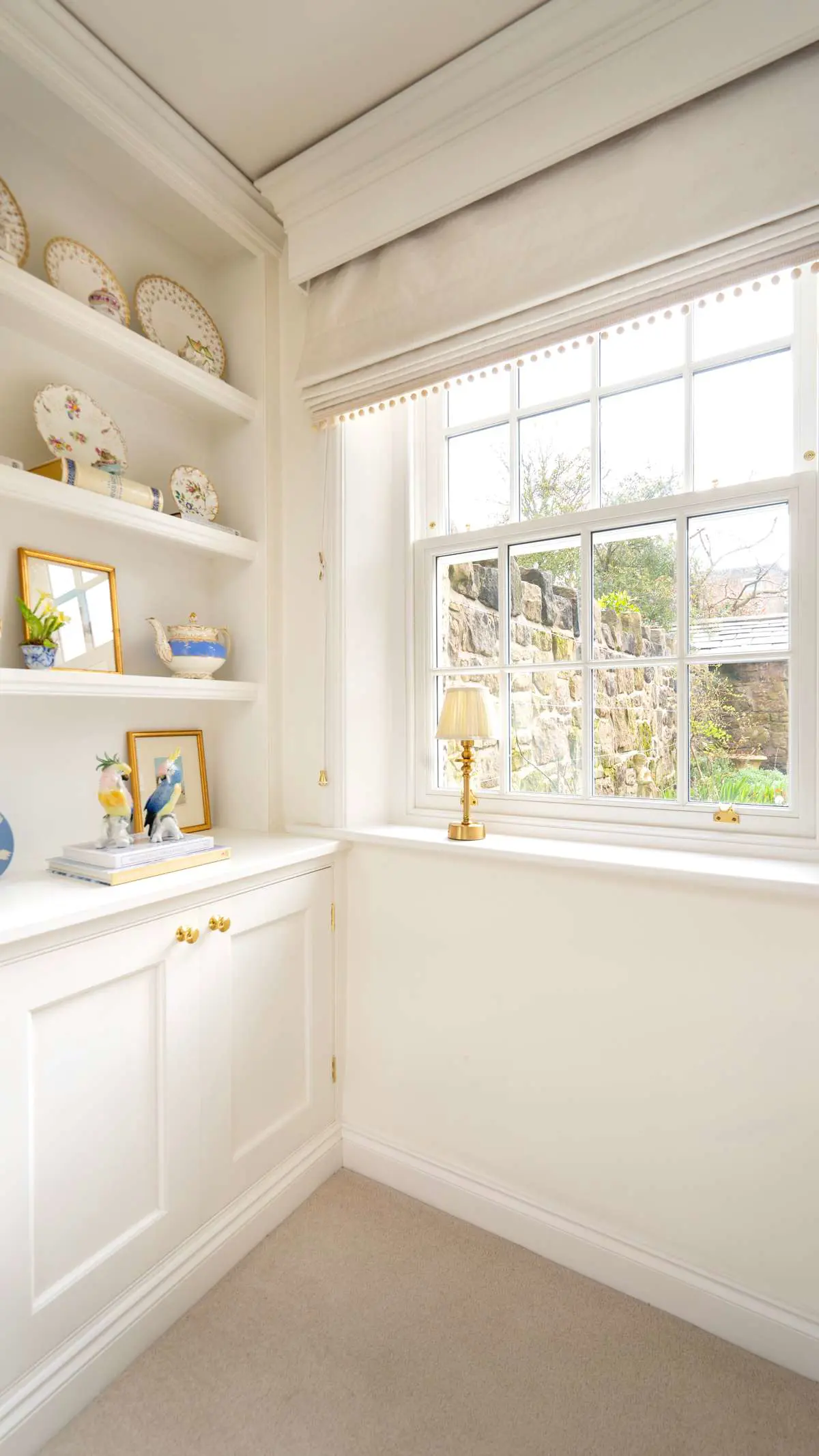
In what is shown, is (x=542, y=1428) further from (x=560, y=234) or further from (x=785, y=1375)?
(x=560, y=234)

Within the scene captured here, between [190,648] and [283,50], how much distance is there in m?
1.31

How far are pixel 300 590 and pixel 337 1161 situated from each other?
1.59m

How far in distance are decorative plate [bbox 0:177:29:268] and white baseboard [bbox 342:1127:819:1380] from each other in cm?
226

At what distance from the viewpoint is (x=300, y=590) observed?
1965mm

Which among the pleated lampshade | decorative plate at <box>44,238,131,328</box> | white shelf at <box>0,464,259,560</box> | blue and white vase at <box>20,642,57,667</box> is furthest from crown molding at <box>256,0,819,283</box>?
blue and white vase at <box>20,642,57,667</box>

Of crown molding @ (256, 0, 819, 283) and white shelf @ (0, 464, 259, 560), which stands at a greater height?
crown molding @ (256, 0, 819, 283)

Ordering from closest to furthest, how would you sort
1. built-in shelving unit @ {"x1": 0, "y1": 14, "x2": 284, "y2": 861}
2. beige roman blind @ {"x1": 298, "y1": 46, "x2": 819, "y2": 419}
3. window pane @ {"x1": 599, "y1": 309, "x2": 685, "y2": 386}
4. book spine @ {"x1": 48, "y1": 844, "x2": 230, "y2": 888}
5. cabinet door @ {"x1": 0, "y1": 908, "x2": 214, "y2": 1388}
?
cabinet door @ {"x1": 0, "y1": 908, "x2": 214, "y2": 1388} < beige roman blind @ {"x1": 298, "y1": 46, "x2": 819, "y2": 419} < book spine @ {"x1": 48, "y1": 844, "x2": 230, "y2": 888} < built-in shelving unit @ {"x1": 0, "y1": 14, "x2": 284, "y2": 861} < window pane @ {"x1": 599, "y1": 309, "x2": 685, "y2": 386}

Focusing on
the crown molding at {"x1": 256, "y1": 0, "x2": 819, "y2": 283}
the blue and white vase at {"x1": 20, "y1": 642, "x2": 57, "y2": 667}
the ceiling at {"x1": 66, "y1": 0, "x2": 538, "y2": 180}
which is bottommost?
the blue and white vase at {"x1": 20, "y1": 642, "x2": 57, "y2": 667}

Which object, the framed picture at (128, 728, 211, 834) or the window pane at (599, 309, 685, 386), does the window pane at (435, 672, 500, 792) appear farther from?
the window pane at (599, 309, 685, 386)

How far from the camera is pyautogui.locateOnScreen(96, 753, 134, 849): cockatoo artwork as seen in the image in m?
1.39

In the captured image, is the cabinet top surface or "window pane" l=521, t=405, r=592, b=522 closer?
the cabinet top surface

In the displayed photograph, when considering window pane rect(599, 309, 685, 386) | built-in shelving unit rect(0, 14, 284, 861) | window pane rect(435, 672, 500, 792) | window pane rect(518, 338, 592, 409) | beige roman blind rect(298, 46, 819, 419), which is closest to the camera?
beige roman blind rect(298, 46, 819, 419)

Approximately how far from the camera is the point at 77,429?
1.60 meters

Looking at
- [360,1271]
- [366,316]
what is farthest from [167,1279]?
[366,316]
